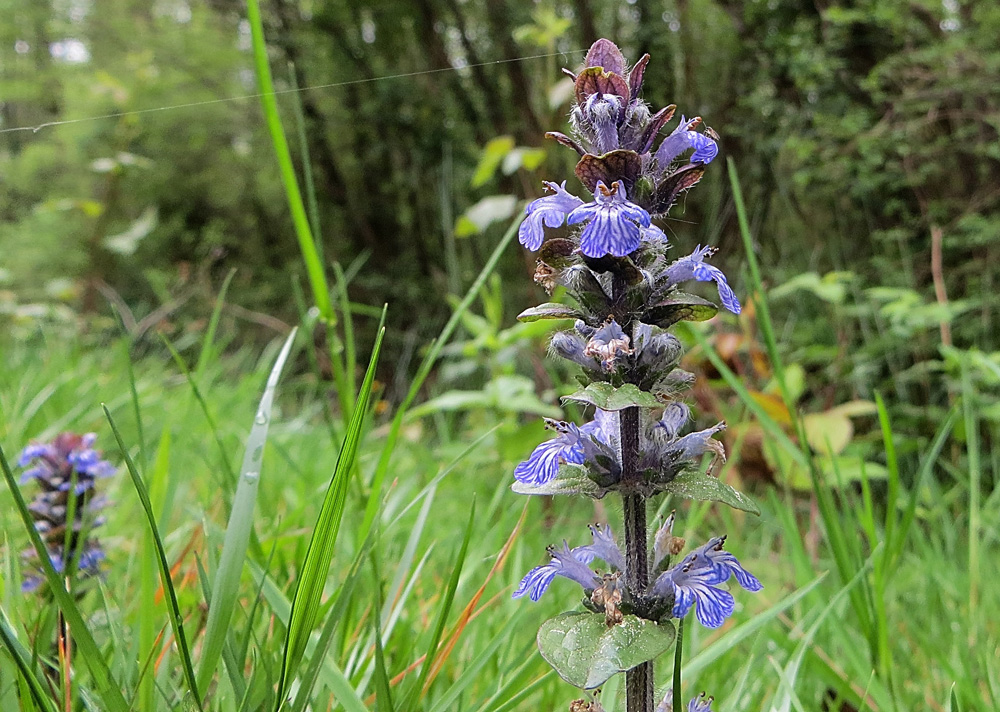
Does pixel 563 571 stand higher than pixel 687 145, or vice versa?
pixel 687 145

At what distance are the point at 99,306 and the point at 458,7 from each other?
307 cm

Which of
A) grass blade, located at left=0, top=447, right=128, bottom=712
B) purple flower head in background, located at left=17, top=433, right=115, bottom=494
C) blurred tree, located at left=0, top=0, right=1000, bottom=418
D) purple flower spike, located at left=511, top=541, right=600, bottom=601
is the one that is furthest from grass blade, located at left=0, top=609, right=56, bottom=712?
blurred tree, located at left=0, top=0, right=1000, bottom=418

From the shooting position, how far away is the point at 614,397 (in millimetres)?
380

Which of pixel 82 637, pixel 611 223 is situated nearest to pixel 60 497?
pixel 82 637

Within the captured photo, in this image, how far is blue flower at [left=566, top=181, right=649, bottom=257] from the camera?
39cm

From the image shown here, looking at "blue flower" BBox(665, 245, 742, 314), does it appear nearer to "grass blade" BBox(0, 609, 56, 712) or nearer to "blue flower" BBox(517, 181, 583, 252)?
"blue flower" BBox(517, 181, 583, 252)

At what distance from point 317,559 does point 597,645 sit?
0.18m

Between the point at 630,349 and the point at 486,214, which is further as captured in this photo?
the point at 486,214

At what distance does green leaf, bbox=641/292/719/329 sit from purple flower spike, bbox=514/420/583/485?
0.09 metres

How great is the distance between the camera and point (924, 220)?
2.57 meters

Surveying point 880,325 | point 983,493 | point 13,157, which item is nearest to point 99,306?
point 13,157

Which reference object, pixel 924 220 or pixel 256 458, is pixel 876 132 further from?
pixel 256 458

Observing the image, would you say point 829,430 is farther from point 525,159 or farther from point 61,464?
point 61,464

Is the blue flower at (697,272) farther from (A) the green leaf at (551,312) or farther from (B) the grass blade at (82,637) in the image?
(B) the grass blade at (82,637)
